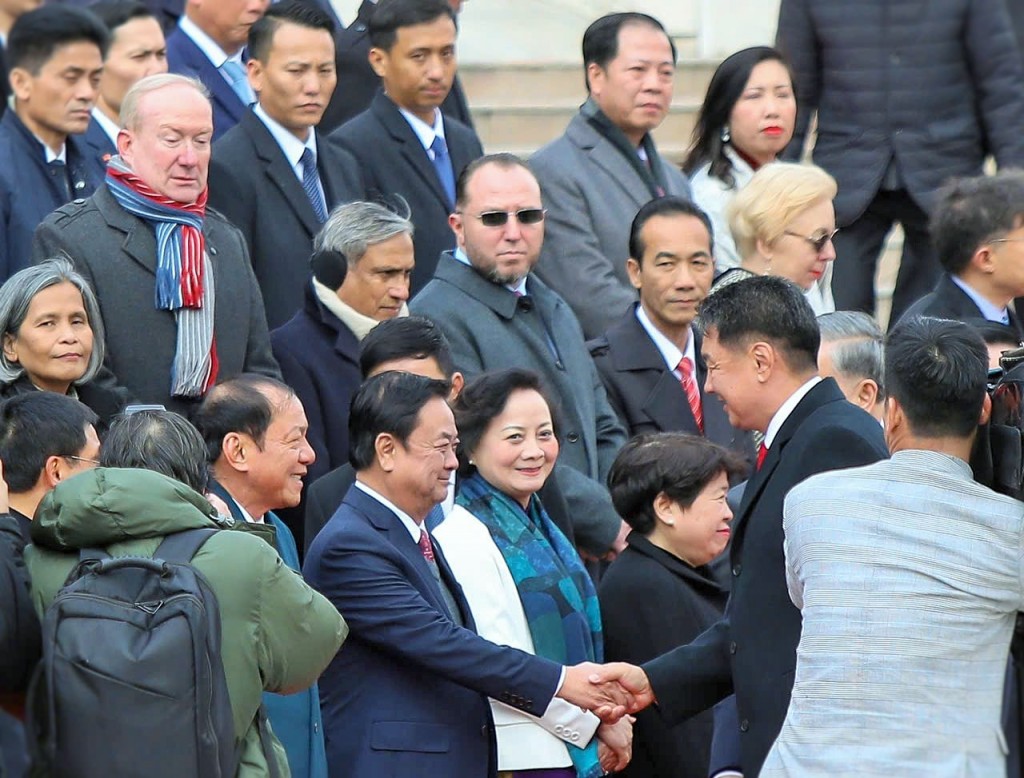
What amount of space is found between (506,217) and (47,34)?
6.31ft

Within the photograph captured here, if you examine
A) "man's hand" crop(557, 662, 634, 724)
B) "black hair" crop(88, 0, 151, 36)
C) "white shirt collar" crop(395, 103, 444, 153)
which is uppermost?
"black hair" crop(88, 0, 151, 36)

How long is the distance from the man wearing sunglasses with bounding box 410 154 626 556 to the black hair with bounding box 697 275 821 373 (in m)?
1.51

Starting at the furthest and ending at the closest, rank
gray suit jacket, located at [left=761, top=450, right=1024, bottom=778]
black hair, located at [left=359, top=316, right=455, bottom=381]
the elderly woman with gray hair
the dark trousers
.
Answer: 1. the dark trousers
2. black hair, located at [left=359, top=316, right=455, bottom=381]
3. the elderly woman with gray hair
4. gray suit jacket, located at [left=761, top=450, right=1024, bottom=778]

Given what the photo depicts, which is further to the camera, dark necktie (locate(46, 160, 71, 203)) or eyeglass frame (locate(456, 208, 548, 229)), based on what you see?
dark necktie (locate(46, 160, 71, 203))

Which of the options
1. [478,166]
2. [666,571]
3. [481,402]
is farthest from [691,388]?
[481,402]

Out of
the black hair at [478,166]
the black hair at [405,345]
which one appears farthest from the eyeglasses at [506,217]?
the black hair at [405,345]

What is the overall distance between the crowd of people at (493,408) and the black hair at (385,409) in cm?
1

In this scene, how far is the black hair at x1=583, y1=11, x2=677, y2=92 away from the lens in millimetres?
8211

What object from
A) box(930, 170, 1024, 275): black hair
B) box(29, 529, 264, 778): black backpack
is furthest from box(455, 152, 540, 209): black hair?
box(29, 529, 264, 778): black backpack

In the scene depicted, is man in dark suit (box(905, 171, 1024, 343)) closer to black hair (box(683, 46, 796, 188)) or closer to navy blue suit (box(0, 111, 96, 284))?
black hair (box(683, 46, 796, 188))

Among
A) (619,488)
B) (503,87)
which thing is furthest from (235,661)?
(503,87)

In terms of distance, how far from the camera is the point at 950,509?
4441 mm

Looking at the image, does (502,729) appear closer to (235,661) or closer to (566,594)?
(566,594)

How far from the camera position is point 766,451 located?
17.0 feet
